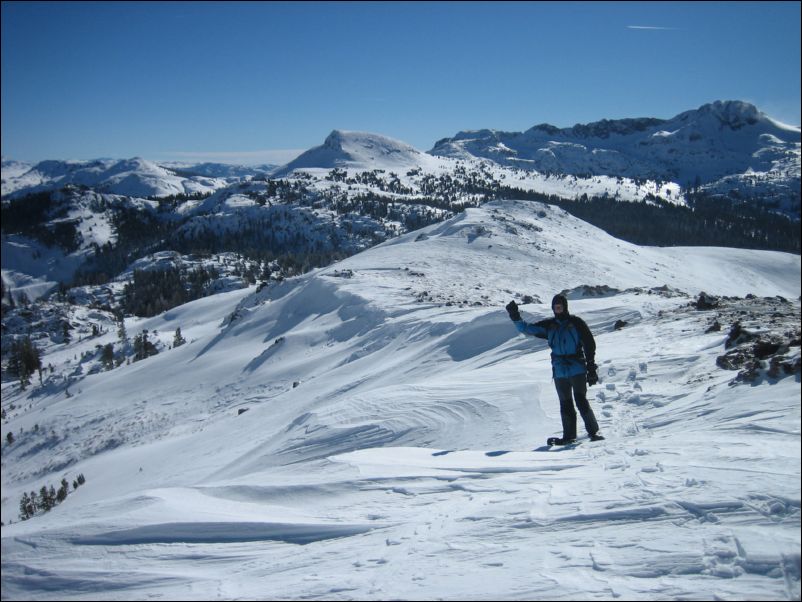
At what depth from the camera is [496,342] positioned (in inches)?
647

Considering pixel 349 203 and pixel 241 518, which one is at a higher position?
pixel 349 203

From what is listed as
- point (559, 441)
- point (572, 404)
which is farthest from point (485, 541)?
point (572, 404)

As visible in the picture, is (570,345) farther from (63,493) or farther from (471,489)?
(63,493)

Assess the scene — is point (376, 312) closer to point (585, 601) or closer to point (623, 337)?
point (623, 337)

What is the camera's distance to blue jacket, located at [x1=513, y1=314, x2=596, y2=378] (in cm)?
743

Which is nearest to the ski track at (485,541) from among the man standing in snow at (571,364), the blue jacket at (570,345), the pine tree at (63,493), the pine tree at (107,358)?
the man standing in snow at (571,364)

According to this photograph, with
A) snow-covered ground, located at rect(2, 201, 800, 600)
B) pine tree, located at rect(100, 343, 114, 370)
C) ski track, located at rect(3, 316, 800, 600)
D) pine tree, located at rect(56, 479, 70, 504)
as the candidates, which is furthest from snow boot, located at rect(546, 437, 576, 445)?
pine tree, located at rect(100, 343, 114, 370)

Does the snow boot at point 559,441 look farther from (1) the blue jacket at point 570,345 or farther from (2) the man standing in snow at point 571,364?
(1) the blue jacket at point 570,345

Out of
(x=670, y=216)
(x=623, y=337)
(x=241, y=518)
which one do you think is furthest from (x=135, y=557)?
(x=670, y=216)

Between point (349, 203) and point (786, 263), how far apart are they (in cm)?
14241

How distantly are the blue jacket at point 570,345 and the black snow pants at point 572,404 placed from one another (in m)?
0.12

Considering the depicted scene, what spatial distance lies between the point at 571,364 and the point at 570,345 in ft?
1.04

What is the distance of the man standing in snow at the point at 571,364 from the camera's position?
7.27 m

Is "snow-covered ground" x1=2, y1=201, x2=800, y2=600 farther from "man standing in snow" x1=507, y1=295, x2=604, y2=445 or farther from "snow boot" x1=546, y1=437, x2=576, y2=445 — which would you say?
"man standing in snow" x1=507, y1=295, x2=604, y2=445
